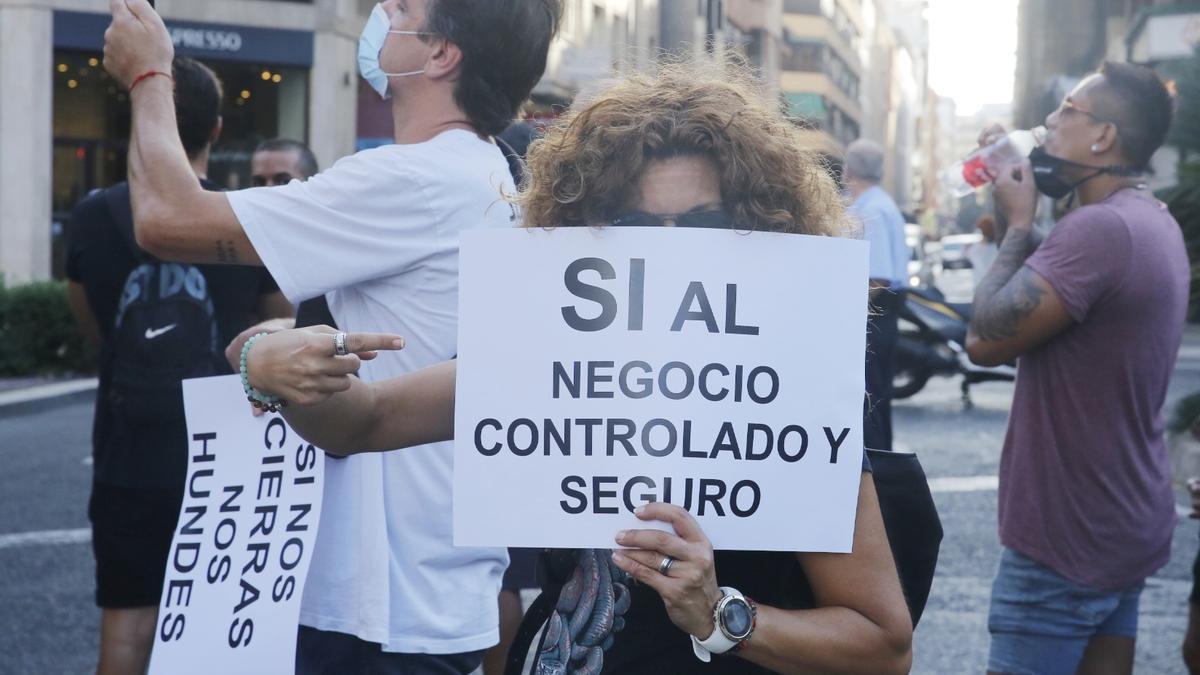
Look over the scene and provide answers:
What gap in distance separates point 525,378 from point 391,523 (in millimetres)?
634

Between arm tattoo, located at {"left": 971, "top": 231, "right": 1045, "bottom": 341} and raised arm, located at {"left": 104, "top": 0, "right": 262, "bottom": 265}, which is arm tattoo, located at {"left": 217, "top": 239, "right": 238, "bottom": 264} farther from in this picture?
arm tattoo, located at {"left": 971, "top": 231, "right": 1045, "bottom": 341}

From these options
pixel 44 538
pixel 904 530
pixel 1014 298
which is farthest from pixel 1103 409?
pixel 44 538

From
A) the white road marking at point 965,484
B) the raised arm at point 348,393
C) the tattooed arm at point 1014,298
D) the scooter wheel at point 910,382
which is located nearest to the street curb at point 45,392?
the scooter wheel at point 910,382

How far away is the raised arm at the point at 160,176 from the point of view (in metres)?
2.29

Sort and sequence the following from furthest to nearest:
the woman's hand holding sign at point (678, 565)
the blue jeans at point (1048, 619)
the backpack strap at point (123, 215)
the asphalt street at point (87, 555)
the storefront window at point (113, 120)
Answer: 1. the storefront window at point (113, 120)
2. the asphalt street at point (87, 555)
3. the backpack strap at point (123, 215)
4. the blue jeans at point (1048, 619)
5. the woman's hand holding sign at point (678, 565)

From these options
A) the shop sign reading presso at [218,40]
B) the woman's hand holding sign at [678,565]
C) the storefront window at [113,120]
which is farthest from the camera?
the storefront window at [113,120]

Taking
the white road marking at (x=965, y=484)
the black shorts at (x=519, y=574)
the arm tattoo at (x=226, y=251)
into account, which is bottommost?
the white road marking at (x=965, y=484)

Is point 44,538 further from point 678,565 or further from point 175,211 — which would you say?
point 678,565

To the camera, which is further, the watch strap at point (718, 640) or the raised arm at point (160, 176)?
the raised arm at point (160, 176)

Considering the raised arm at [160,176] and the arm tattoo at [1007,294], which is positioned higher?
the raised arm at [160,176]

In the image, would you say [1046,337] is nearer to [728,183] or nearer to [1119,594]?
[1119,594]

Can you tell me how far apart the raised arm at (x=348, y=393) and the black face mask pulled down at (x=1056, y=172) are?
6.17ft

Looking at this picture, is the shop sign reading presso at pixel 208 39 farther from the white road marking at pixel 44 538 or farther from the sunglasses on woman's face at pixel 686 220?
the sunglasses on woman's face at pixel 686 220

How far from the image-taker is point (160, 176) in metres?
2.32
